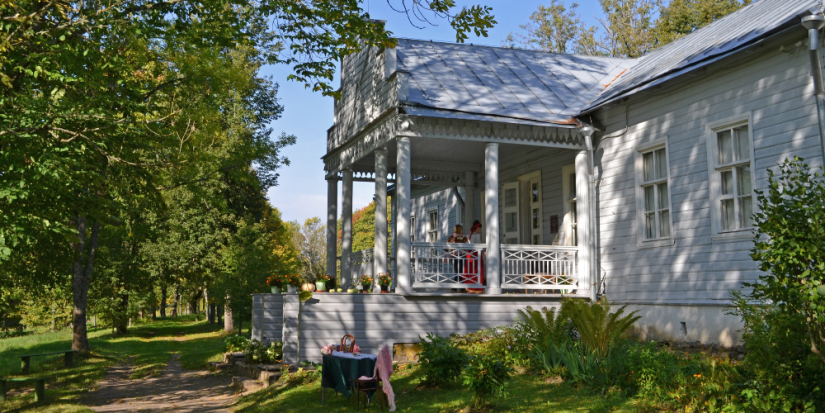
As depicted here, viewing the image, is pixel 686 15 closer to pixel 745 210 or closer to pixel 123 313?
pixel 745 210

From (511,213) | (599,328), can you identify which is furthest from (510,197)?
(599,328)

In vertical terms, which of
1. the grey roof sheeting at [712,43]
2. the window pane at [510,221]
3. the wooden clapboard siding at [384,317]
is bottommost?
the wooden clapboard siding at [384,317]

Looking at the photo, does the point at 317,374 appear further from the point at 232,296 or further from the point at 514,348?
the point at 232,296

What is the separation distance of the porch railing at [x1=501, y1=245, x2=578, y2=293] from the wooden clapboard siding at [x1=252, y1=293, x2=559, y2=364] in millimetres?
371

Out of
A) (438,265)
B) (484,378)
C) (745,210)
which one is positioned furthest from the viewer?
(438,265)

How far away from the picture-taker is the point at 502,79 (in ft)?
50.3

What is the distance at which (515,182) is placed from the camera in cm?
1733

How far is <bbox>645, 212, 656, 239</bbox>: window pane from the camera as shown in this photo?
1248 centimetres

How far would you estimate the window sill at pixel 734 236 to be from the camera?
33.8ft

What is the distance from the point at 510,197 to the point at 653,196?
554 centimetres

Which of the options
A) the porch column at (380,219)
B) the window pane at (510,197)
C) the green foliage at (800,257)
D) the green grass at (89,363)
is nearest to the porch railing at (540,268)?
the porch column at (380,219)

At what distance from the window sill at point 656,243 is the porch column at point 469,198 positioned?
689 cm

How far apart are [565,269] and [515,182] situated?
409 cm

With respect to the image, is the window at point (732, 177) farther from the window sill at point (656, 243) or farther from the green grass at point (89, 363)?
the green grass at point (89, 363)
